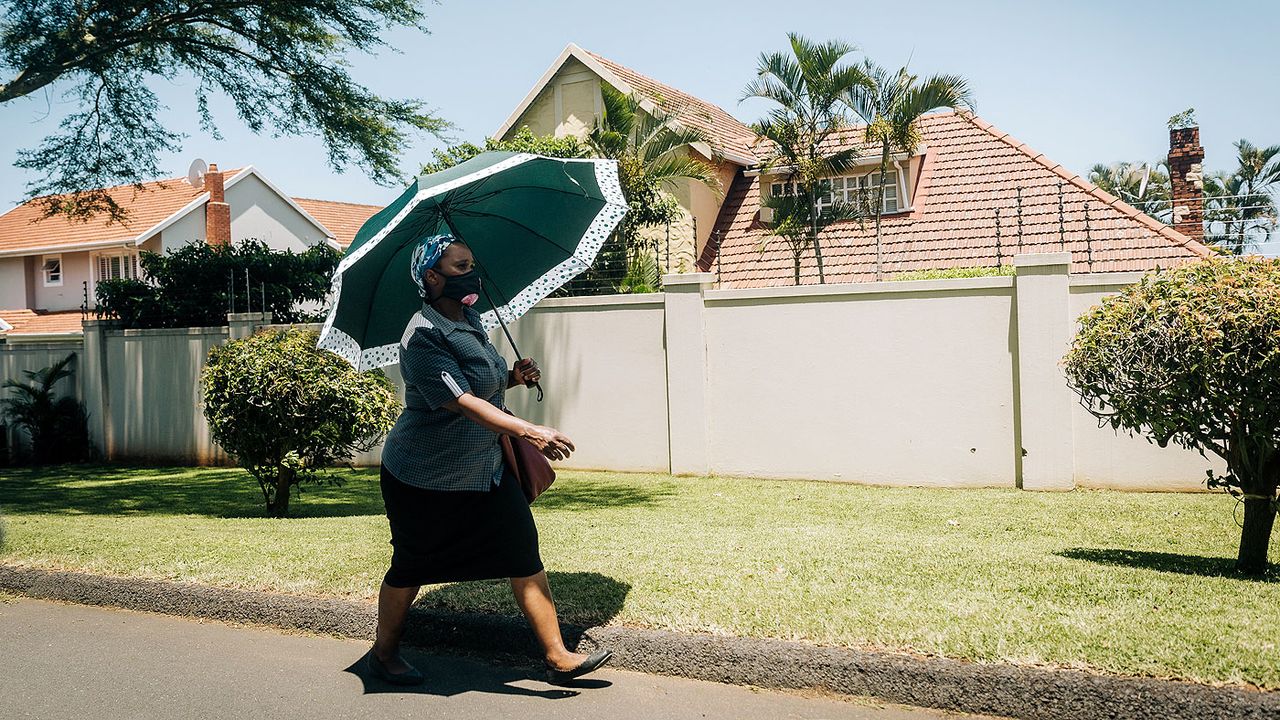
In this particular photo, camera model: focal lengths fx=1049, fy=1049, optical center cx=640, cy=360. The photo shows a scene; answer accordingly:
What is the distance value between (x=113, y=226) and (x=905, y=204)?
947 inches

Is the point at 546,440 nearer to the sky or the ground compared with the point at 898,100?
nearer to the ground

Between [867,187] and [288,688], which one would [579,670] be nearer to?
[288,688]

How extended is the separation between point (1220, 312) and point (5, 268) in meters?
37.1

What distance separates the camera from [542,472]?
500cm

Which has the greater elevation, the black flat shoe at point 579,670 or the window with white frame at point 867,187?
the window with white frame at point 867,187

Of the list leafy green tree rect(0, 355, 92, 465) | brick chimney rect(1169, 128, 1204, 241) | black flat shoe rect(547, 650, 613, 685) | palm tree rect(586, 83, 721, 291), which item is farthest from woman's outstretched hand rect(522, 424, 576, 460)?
brick chimney rect(1169, 128, 1204, 241)

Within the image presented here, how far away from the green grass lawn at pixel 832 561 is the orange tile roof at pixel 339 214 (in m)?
30.1

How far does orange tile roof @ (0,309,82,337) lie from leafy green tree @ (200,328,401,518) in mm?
23706

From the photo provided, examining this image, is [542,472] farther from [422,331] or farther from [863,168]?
[863,168]

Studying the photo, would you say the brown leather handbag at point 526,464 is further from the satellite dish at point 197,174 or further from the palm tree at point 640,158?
the satellite dish at point 197,174

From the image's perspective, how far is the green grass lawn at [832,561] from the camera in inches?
178

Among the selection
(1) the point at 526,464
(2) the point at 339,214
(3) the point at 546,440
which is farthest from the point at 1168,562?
(2) the point at 339,214

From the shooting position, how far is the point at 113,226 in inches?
1248

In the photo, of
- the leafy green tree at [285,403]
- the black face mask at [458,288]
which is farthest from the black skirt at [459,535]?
the leafy green tree at [285,403]
